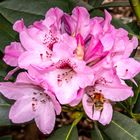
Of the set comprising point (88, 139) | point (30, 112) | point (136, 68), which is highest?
point (136, 68)

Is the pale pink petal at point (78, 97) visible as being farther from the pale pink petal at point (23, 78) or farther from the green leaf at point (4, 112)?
the green leaf at point (4, 112)

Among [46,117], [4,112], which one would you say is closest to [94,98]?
[46,117]

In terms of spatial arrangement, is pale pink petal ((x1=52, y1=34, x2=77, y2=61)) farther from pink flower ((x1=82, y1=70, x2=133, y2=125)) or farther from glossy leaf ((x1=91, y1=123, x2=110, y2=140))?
glossy leaf ((x1=91, y1=123, x2=110, y2=140))

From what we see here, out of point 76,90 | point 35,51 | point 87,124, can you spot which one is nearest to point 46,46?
point 35,51

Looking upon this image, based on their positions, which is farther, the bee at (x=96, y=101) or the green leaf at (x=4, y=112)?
the green leaf at (x=4, y=112)

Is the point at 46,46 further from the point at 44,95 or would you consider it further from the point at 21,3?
the point at 21,3

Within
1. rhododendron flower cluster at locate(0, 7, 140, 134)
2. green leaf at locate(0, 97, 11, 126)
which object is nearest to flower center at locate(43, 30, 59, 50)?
rhododendron flower cluster at locate(0, 7, 140, 134)

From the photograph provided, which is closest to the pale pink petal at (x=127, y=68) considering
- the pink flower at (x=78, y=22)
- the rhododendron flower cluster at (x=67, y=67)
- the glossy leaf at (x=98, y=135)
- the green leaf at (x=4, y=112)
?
the rhododendron flower cluster at (x=67, y=67)
